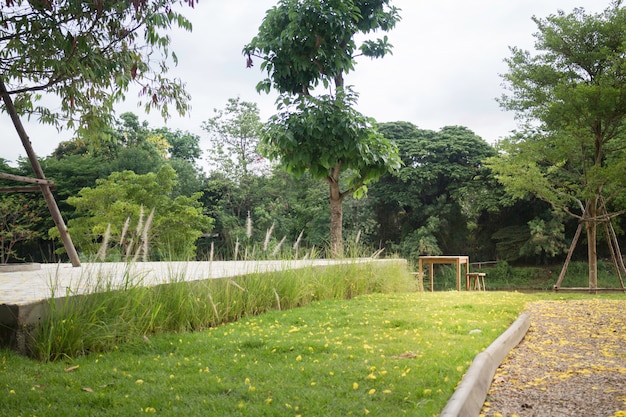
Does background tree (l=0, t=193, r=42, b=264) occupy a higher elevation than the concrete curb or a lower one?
higher

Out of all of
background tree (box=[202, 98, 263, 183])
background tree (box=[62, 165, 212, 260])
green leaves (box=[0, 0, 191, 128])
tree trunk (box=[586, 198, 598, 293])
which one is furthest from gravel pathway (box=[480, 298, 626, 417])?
background tree (box=[202, 98, 263, 183])

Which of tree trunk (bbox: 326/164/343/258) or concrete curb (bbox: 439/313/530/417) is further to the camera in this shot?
tree trunk (bbox: 326/164/343/258)

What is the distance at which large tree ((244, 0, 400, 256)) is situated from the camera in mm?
8391

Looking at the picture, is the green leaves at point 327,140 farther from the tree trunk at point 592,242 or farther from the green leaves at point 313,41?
the tree trunk at point 592,242

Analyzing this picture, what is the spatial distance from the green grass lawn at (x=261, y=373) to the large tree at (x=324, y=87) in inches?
158

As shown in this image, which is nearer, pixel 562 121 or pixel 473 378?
pixel 473 378

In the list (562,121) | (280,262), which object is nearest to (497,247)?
(562,121)

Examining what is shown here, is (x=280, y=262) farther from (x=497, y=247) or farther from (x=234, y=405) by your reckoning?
(x=497, y=247)

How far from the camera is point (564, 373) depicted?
147 inches

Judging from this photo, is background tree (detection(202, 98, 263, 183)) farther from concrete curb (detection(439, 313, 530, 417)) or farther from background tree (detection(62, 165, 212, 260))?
concrete curb (detection(439, 313, 530, 417))

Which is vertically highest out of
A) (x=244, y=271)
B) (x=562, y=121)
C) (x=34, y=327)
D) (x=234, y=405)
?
(x=562, y=121)

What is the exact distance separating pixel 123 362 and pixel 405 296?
471cm

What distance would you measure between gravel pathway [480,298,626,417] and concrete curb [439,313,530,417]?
6 centimetres

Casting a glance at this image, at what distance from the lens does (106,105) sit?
6.85 metres
